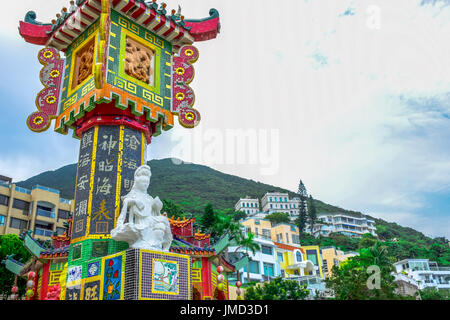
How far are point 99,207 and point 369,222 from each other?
91.6 meters

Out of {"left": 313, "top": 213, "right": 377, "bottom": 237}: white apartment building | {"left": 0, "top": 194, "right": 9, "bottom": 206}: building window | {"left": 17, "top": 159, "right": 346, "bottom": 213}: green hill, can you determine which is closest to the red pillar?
{"left": 0, "top": 194, "right": 9, "bottom": 206}: building window

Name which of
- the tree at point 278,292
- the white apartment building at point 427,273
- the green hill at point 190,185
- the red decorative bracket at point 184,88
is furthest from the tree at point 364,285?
the green hill at point 190,185

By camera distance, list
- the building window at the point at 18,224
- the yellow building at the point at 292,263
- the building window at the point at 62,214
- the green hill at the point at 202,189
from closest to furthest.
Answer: the building window at the point at 18,224 → the building window at the point at 62,214 → the yellow building at the point at 292,263 → the green hill at the point at 202,189

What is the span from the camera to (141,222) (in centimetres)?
1053

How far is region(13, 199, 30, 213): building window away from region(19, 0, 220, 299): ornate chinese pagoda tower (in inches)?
1174

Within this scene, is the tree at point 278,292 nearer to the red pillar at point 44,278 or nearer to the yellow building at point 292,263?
the red pillar at point 44,278

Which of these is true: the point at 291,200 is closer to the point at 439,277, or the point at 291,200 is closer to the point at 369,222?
the point at 369,222

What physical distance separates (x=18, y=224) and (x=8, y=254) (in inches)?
581

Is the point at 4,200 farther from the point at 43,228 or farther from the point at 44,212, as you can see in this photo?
the point at 43,228

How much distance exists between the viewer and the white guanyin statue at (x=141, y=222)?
10227 millimetres

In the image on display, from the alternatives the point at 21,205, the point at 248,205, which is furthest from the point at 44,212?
the point at 248,205

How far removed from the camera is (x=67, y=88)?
44.4 feet

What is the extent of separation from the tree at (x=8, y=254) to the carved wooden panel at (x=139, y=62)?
17037 millimetres

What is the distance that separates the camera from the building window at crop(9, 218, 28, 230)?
3950 cm
